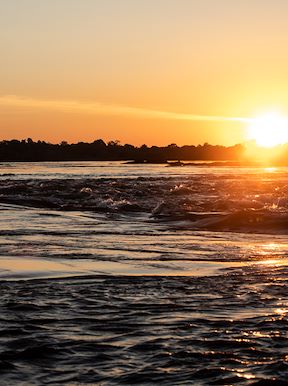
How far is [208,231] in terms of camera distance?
2166 cm

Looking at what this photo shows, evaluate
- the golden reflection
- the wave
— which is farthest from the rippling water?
the wave

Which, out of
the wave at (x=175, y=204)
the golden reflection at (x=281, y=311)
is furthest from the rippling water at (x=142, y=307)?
the wave at (x=175, y=204)

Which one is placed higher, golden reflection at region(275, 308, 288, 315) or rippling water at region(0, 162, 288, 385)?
golden reflection at region(275, 308, 288, 315)

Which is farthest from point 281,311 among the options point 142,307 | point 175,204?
point 175,204

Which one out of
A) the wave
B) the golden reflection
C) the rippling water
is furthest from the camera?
the wave

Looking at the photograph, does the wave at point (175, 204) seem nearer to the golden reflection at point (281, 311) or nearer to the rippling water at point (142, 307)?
the rippling water at point (142, 307)

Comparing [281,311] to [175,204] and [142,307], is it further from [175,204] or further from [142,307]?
[175,204]

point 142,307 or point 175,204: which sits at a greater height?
point 142,307

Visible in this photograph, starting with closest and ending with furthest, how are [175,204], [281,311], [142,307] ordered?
[281,311] → [142,307] → [175,204]

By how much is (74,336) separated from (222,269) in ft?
17.8

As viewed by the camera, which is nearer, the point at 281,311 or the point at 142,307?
the point at 281,311

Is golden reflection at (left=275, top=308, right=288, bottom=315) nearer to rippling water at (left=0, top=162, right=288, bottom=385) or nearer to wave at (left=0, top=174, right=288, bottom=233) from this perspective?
rippling water at (left=0, top=162, right=288, bottom=385)

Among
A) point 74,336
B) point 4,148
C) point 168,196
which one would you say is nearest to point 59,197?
point 168,196

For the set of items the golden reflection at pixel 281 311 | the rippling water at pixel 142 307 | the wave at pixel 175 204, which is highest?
the golden reflection at pixel 281 311
